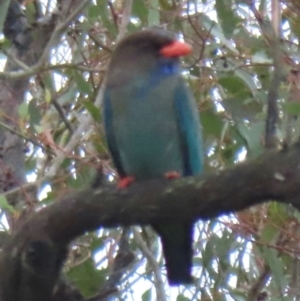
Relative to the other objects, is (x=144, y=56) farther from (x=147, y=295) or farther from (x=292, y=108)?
(x=147, y=295)

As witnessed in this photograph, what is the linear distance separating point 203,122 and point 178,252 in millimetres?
513

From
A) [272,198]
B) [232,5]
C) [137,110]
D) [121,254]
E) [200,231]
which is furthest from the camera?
[200,231]

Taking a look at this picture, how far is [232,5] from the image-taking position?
3270mm

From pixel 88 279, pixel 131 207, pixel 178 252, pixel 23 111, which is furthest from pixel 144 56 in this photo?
pixel 131 207

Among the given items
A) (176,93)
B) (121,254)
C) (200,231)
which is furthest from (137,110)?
(200,231)

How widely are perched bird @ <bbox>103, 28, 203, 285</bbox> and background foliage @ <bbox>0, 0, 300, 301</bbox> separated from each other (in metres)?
0.10

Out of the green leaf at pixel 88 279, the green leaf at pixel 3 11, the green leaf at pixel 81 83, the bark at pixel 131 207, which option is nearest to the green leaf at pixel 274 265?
the green leaf at pixel 88 279

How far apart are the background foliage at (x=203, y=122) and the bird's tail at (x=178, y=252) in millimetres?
133

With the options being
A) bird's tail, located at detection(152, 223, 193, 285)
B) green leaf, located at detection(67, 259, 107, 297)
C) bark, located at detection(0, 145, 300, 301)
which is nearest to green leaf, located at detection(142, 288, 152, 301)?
green leaf, located at detection(67, 259, 107, 297)

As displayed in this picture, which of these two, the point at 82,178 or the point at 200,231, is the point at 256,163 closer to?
the point at 82,178

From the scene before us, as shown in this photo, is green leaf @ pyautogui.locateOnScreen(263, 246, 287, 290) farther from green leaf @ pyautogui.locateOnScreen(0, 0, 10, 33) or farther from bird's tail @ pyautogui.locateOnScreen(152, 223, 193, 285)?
green leaf @ pyautogui.locateOnScreen(0, 0, 10, 33)

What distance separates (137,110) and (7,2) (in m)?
0.69

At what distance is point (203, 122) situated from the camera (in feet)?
10.4

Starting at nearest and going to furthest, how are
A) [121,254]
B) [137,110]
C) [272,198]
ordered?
[272,198] → [121,254] → [137,110]
